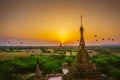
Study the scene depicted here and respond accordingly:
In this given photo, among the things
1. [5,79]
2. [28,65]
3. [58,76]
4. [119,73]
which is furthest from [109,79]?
[28,65]

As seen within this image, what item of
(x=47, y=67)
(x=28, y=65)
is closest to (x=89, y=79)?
(x=47, y=67)

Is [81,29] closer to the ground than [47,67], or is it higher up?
higher up

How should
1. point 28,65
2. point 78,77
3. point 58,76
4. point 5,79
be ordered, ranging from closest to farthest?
point 78,77, point 58,76, point 5,79, point 28,65

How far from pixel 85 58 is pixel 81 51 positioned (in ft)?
0.78

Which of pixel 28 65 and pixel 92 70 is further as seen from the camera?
pixel 28 65

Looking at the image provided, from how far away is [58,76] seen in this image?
1179 cm

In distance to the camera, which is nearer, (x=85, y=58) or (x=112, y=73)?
(x=85, y=58)

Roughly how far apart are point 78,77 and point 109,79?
8.07 meters

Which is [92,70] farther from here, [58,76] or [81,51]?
[58,76]

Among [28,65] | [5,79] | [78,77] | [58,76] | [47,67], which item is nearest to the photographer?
[78,77]

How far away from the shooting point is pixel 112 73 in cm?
1581

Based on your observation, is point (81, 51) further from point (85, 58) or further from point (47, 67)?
point (47, 67)

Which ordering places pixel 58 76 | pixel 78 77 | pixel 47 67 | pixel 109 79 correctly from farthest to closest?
pixel 47 67, pixel 109 79, pixel 58 76, pixel 78 77

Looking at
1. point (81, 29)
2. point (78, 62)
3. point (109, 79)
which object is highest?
point (81, 29)
